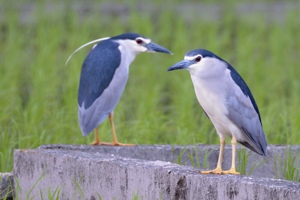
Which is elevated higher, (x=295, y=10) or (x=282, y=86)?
(x=295, y=10)

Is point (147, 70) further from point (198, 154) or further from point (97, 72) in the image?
point (198, 154)

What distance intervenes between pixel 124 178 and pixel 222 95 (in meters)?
0.54

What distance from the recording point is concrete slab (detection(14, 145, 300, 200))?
3.58 m

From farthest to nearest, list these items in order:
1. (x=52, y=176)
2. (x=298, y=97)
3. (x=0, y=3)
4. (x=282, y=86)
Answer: (x=0, y=3), (x=282, y=86), (x=298, y=97), (x=52, y=176)

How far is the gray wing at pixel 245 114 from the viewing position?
13.3 ft

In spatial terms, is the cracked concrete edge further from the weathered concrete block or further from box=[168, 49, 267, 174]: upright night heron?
box=[168, 49, 267, 174]: upright night heron

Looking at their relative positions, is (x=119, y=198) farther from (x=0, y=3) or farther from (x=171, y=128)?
(x=0, y=3)

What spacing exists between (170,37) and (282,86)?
2.04 m

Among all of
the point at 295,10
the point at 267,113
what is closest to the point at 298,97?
the point at 267,113

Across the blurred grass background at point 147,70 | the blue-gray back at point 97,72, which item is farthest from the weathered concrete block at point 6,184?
the blue-gray back at point 97,72

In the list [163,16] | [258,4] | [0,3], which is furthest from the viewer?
[258,4]

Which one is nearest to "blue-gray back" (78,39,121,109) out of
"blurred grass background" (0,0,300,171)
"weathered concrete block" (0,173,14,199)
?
"blurred grass background" (0,0,300,171)

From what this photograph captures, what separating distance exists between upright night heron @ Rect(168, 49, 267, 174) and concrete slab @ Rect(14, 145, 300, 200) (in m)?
0.24

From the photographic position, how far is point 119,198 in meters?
4.05
